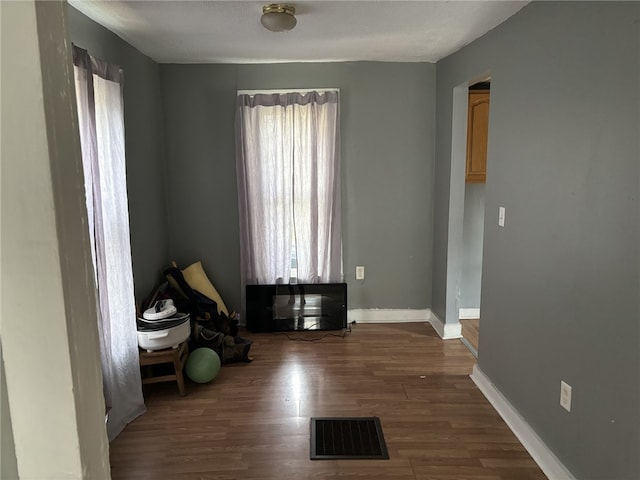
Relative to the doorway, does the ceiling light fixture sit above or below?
above

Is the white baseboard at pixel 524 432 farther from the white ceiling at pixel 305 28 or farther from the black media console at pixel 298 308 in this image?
the white ceiling at pixel 305 28

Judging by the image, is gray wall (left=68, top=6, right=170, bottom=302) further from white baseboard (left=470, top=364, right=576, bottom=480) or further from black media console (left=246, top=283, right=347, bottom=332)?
white baseboard (left=470, top=364, right=576, bottom=480)

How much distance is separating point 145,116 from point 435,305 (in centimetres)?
286

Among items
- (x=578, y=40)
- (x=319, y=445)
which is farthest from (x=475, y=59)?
(x=319, y=445)

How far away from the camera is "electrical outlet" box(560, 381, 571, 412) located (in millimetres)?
1896

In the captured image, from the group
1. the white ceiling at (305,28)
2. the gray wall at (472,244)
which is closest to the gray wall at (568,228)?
the white ceiling at (305,28)

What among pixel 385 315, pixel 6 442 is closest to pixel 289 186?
pixel 385 315

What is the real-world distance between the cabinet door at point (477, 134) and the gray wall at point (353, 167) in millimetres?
357

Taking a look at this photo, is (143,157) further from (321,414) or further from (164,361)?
(321,414)

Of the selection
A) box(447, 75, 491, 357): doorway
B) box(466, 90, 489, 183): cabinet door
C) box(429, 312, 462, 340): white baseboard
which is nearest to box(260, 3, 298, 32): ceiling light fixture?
box(447, 75, 491, 357): doorway

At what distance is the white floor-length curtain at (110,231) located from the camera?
2135 millimetres

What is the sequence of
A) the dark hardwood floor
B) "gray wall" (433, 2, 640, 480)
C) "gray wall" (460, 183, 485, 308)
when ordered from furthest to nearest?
"gray wall" (460, 183, 485, 308) < the dark hardwood floor < "gray wall" (433, 2, 640, 480)

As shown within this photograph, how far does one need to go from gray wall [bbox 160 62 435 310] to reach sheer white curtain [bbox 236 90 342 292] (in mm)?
130

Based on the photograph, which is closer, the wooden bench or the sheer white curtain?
the wooden bench
